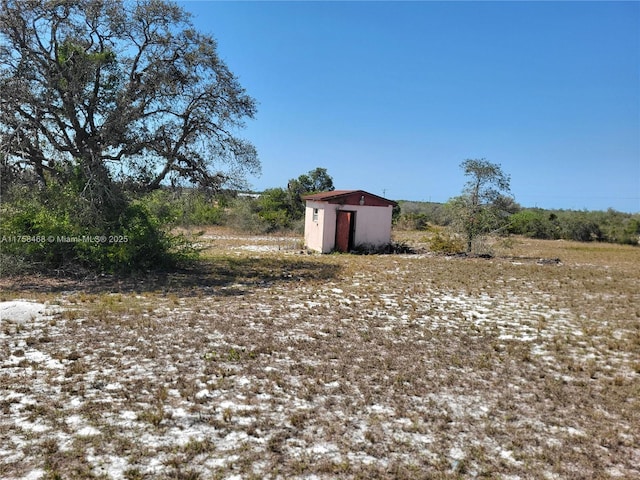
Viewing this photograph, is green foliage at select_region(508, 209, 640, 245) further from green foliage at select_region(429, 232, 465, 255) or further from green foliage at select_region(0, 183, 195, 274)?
green foliage at select_region(0, 183, 195, 274)

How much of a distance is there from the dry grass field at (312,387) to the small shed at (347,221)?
381 inches

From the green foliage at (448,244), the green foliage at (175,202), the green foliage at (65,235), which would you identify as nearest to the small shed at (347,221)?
the green foliage at (448,244)

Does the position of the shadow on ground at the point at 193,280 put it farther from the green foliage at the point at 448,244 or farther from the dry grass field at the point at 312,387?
the green foliage at the point at 448,244

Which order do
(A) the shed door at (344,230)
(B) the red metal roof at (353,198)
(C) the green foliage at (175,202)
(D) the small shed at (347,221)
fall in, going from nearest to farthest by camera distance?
(C) the green foliage at (175,202) < (B) the red metal roof at (353,198) < (D) the small shed at (347,221) < (A) the shed door at (344,230)

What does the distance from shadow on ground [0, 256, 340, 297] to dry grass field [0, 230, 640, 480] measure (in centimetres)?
30

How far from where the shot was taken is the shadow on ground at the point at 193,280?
8953mm

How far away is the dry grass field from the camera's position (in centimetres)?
308

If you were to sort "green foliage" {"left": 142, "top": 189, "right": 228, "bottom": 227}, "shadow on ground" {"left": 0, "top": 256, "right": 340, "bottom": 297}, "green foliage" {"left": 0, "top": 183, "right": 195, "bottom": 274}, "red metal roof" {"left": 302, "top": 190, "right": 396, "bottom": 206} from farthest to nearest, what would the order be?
1. "red metal roof" {"left": 302, "top": 190, "right": 396, "bottom": 206}
2. "green foliage" {"left": 142, "top": 189, "right": 228, "bottom": 227}
3. "green foliage" {"left": 0, "top": 183, "right": 195, "bottom": 274}
4. "shadow on ground" {"left": 0, "top": 256, "right": 340, "bottom": 297}

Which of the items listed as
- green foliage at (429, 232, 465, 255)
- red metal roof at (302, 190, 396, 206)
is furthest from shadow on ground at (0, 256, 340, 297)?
green foliage at (429, 232, 465, 255)

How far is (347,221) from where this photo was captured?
61.8 ft

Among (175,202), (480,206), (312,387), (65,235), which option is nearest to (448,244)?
(480,206)

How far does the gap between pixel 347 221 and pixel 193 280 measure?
9.61 m

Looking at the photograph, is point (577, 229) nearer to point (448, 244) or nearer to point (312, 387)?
point (448, 244)

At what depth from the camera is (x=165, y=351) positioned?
5176mm
